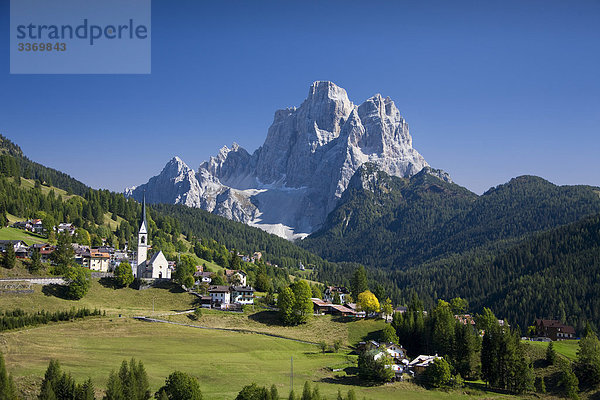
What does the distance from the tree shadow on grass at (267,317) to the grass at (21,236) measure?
6397 cm

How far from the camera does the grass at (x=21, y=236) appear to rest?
138625 millimetres

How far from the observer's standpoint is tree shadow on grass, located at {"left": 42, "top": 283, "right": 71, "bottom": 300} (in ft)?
340

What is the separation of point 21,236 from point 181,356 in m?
84.2

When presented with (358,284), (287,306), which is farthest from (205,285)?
(358,284)

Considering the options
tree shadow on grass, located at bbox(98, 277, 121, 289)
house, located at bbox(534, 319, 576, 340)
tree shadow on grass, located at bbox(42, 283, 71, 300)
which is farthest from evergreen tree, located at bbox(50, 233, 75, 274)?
house, located at bbox(534, 319, 576, 340)

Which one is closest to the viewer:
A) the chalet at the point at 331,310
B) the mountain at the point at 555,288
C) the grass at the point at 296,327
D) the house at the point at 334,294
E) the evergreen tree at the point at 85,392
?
the evergreen tree at the point at 85,392

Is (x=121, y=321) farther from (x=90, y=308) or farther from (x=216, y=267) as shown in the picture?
(x=216, y=267)

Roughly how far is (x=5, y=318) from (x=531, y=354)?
286 ft

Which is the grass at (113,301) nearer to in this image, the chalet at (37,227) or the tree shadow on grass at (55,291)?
the tree shadow on grass at (55,291)

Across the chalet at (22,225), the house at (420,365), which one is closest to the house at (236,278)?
the chalet at (22,225)

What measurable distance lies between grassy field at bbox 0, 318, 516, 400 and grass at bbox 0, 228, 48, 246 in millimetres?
59536

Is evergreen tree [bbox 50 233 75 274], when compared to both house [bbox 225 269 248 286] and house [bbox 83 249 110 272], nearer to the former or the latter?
house [bbox 83 249 110 272]

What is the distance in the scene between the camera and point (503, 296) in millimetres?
181375

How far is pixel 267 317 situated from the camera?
373 feet
